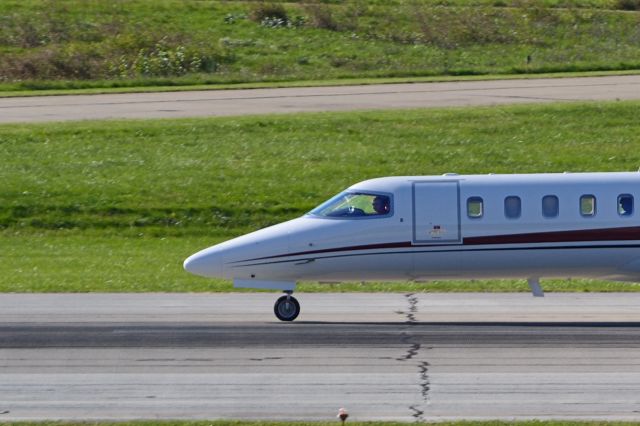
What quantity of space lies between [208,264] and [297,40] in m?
34.0

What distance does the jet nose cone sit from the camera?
20844mm

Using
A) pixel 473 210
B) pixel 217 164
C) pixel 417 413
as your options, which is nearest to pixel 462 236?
pixel 473 210

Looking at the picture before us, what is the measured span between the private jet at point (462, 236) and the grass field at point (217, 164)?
6.29m

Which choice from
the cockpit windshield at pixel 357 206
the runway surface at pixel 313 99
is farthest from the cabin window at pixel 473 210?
the runway surface at pixel 313 99

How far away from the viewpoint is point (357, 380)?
16875 mm

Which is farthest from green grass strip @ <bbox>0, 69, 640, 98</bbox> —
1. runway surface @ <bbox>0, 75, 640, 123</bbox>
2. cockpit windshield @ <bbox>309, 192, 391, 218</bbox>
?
cockpit windshield @ <bbox>309, 192, 391, 218</bbox>

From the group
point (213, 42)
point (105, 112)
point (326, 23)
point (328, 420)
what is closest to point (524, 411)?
point (328, 420)

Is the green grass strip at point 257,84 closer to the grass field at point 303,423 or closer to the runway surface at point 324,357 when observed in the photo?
the runway surface at point 324,357

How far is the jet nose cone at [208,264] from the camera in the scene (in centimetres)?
2084

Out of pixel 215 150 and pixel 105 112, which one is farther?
pixel 105 112

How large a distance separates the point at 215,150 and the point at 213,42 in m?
18.0

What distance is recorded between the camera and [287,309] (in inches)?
834

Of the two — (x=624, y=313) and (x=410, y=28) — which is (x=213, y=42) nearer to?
(x=410, y=28)

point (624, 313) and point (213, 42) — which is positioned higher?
point (213, 42)
